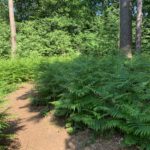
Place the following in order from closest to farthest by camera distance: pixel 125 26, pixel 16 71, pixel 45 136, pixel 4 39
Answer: pixel 45 136, pixel 125 26, pixel 16 71, pixel 4 39

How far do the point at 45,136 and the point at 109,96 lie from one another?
1.89m

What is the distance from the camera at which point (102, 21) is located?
75.6 ft

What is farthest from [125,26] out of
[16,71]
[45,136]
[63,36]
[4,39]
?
[4,39]

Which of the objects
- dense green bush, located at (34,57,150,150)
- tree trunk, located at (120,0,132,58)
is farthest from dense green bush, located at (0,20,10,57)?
dense green bush, located at (34,57,150,150)

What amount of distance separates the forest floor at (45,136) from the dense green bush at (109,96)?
25cm

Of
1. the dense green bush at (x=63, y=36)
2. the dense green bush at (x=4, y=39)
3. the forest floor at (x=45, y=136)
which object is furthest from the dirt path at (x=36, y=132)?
the dense green bush at (x=4, y=39)

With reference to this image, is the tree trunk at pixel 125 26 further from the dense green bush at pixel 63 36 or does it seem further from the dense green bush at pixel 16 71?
the dense green bush at pixel 63 36

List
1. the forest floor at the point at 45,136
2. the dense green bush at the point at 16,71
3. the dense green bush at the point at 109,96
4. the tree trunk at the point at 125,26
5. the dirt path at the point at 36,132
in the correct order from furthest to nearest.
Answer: the dense green bush at the point at 16,71, the tree trunk at the point at 125,26, the dirt path at the point at 36,132, the forest floor at the point at 45,136, the dense green bush at the point at 109,96

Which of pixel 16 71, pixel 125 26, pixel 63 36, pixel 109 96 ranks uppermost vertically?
pixel 125 26

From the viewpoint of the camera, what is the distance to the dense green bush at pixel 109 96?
17.4 ft

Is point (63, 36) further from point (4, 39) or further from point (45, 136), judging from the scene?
point (45, 136)

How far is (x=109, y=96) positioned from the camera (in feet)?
18.9

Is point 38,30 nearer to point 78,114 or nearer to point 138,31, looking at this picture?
point 138,31

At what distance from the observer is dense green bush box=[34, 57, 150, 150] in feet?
17.4
